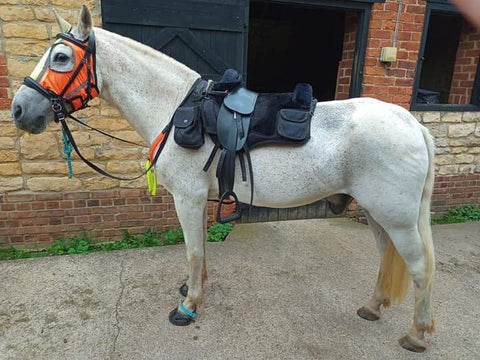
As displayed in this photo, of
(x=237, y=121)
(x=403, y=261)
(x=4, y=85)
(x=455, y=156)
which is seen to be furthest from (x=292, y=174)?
(x=455, y=156)

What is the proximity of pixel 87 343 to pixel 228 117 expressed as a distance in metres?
1.83

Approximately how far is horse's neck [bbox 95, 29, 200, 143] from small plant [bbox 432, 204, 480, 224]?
4.04 metres

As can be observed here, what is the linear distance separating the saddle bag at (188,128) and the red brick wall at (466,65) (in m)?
4.20

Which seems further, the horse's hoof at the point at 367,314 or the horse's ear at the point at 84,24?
the horse's hoof at the point at 367,314

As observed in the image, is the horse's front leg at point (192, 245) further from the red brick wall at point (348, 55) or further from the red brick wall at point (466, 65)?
the red brick wall at point (466, 65)

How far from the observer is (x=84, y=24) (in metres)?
2.01

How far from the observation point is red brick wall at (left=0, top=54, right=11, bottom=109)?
3.04 metres

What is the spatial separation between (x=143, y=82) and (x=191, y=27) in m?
1.41

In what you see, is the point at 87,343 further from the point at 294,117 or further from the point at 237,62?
the point at 237,62

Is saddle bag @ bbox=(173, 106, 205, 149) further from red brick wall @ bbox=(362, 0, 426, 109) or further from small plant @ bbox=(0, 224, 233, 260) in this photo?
red brick wall @ bbox=(362, 0, 426, 109)

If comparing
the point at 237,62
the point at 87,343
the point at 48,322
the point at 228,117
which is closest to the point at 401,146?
the point at 228,117

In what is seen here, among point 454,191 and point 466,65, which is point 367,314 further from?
point 466,65

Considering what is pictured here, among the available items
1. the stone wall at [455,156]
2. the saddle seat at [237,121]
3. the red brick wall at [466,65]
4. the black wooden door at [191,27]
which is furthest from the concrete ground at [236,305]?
the red brick wall at [466,65]

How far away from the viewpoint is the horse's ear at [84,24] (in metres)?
1.97
